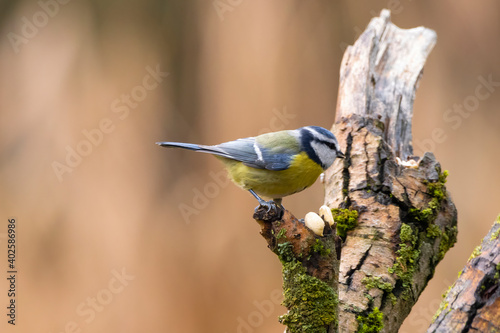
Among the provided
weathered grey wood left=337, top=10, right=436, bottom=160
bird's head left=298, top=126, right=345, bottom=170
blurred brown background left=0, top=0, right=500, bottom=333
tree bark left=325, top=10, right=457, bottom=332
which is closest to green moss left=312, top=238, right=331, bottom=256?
tree bark left=325, top=10, right=457, bottom=332

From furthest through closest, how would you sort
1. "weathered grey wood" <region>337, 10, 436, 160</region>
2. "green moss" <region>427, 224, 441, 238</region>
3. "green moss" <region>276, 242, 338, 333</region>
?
"weathered grey wood" <region>337, 10, 436, 160</region>
"green moss" <region>427, 224, 441, 238</region>
"green moss" <region>276, 242, 338, 333</region>

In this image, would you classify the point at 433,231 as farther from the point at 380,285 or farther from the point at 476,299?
the point at 476,299

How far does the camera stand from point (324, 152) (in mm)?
1763

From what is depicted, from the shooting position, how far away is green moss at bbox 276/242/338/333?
1293mm

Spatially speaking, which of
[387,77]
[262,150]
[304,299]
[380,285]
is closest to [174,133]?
[387,77]

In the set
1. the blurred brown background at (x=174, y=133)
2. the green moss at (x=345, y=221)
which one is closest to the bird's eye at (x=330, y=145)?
the green moss at (x=345, y=221)

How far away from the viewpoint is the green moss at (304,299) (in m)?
1.29

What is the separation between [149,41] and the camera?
334 cm

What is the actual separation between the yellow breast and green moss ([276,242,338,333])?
453 millimetres

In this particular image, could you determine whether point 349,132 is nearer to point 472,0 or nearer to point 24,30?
point 472,0

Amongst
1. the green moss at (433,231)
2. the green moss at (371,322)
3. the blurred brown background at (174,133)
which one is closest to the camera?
the green moss at (371,322)

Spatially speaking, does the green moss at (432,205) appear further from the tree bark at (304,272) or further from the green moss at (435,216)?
the tree bark at (304,272)

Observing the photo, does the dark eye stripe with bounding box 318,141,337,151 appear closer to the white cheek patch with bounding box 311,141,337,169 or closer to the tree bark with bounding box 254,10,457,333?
the white cheek patch with bounding box 311,141,337,169

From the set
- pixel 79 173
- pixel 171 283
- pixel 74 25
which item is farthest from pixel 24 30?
pixel 171 283
